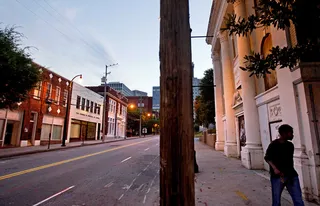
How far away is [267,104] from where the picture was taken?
8.65 metres

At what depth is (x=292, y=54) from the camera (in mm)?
3521

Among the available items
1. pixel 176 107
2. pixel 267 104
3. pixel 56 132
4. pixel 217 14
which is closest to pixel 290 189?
pixel 176 107

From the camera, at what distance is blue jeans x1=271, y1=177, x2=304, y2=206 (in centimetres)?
322

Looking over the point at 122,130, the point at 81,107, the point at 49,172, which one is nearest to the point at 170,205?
the point at 49,172

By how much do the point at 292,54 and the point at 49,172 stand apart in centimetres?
926

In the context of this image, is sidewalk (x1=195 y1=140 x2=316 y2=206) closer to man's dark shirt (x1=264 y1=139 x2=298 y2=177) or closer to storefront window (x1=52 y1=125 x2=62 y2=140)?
man's dark shirt (x1=264 y1=139 x2=298 y2=177)

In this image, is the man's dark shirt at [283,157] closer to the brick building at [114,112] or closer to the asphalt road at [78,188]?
the asphalt road at [78,188]

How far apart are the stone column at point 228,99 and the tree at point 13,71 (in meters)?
15.0

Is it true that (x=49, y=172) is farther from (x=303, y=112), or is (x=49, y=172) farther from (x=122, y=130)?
(x=122, y=130)

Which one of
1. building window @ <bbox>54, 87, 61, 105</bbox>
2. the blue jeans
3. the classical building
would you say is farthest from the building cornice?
building window @ <bbox>54, 87, 61, 105</bbox>

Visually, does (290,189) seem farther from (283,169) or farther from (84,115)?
(84,115)

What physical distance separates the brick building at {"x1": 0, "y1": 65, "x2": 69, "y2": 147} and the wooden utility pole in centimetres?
1821

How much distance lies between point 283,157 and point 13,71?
16.0m

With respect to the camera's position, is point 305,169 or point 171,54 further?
point 305,169
